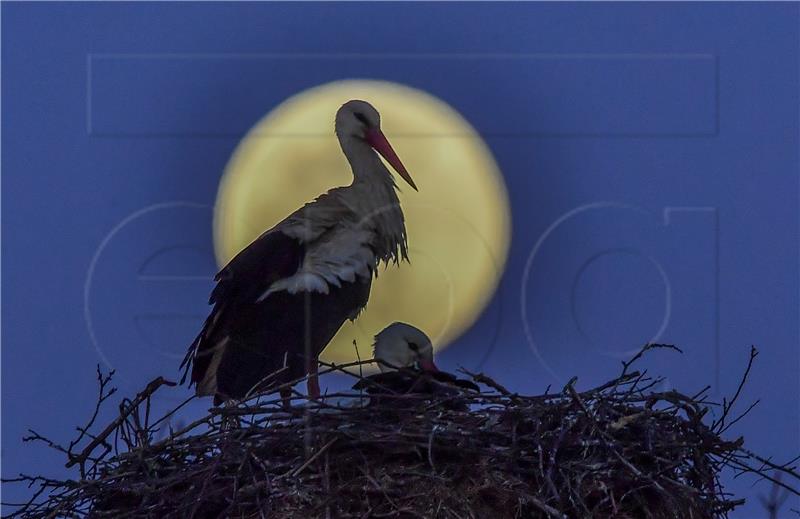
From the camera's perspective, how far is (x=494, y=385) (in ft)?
12.1

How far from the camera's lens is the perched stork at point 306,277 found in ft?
15.2

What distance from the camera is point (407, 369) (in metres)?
3.88

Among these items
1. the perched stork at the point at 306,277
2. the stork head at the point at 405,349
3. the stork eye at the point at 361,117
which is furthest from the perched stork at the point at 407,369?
the stork eye at the point at 361,117

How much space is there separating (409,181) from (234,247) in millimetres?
541

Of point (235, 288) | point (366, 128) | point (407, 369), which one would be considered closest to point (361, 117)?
point (366, 128)

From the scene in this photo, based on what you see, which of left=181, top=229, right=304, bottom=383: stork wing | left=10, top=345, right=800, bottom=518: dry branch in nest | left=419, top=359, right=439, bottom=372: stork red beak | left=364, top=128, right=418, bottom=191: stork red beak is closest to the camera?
left=10, top=345, right=800, bottom=518: dry branch in nest

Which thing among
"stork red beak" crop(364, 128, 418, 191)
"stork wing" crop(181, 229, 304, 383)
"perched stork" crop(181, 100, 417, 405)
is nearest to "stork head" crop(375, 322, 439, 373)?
"perched stork" crop(181, 100, 417, 405)

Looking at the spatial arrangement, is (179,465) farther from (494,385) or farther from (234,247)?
(234,247)

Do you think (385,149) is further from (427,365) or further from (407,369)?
(407,369)

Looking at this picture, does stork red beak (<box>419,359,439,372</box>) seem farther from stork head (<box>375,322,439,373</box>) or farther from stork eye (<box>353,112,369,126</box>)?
stork eye (<box>353,112,369,126</box>)

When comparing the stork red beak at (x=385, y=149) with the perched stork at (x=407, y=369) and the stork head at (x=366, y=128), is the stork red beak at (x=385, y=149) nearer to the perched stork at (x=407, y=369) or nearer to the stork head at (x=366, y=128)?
the stork head at (x=366, y=128)

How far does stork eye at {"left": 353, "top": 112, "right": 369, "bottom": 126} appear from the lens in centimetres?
498

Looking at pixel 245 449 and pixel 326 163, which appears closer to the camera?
pixel 245 449

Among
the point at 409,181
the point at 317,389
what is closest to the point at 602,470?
the point at 317,389
